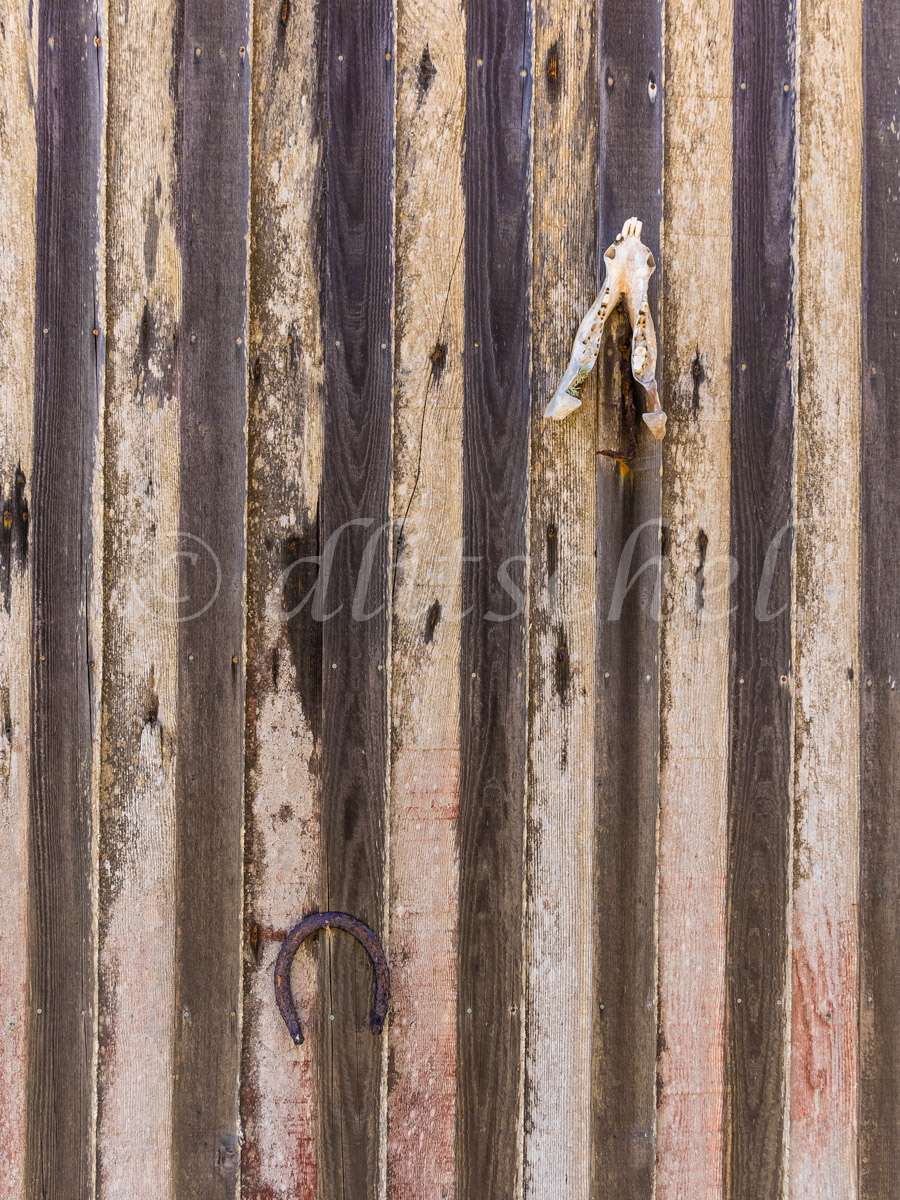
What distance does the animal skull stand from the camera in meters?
1.34

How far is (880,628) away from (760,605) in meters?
0.26

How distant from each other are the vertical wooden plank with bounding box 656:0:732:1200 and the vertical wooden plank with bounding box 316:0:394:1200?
571 millimetres

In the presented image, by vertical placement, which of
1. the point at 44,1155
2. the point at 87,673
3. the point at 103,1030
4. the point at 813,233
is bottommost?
the point at 44,1155

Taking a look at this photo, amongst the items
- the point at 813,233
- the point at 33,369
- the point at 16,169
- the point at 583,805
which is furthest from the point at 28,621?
the point at 813,233

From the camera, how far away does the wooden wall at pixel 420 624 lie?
1378 millimetres

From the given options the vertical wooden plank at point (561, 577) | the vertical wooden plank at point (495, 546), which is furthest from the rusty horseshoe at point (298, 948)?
the vertical wooden plank at point (561, 577)

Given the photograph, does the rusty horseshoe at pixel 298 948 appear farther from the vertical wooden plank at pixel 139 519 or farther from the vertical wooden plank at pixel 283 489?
the vertical wooden plank at pixel 139 519

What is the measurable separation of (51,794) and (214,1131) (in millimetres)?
729

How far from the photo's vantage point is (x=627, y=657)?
1417 mm

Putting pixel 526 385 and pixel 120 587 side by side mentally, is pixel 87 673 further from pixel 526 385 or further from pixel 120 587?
pixel 526 385

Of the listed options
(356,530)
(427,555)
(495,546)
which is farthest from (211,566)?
(495,546)

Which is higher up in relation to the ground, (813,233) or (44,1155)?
(813,233)

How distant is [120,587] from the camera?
1.39 metres

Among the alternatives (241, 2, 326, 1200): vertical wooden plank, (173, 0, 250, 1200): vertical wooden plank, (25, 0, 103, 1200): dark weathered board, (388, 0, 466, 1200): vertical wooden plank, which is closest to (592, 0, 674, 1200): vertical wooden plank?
(388, 0, 466, 1200): vertical wooden plank
